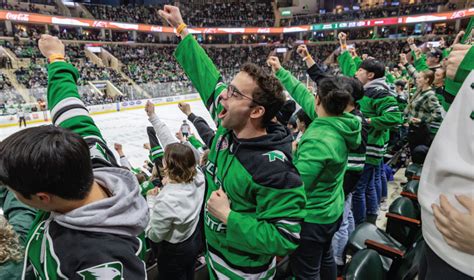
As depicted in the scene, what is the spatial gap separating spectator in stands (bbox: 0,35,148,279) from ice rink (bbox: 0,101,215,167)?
702 cm

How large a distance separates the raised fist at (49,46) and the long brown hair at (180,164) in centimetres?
83

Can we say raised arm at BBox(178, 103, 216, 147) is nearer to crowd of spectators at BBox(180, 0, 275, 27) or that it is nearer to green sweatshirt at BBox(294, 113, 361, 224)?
green sweatshirt at BBox(294, 113, 361, 224)

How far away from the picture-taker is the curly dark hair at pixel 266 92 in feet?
4.85

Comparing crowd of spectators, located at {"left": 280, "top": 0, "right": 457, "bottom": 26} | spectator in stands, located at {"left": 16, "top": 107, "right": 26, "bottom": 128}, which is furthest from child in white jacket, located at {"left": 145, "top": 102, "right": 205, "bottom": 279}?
crowd of spectators, located at {"left": 280, "top": 0, "right": 457, "bottom": 26}

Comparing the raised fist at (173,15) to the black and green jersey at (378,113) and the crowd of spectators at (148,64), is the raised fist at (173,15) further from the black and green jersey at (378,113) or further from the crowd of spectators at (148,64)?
the crowd of spectators at (148,64)

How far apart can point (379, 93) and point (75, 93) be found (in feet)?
9.55

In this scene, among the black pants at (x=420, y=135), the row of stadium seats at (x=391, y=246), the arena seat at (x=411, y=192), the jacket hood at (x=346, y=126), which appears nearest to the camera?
the row of stadium seats at (x=391, y=246)

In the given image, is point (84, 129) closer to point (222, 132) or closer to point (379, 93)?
point (222, 132)

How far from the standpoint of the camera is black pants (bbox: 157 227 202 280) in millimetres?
2082

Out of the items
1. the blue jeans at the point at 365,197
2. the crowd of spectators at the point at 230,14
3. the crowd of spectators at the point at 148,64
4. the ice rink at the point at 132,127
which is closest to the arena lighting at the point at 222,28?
the crowd of spectators at the point at 230,14

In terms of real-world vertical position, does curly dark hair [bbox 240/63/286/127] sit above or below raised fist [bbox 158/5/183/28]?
below

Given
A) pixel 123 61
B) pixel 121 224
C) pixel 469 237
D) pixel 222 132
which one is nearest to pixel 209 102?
pixel 222 132

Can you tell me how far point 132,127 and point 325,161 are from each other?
36.7ft

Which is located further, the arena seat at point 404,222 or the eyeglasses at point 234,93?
the arena seat at point 404,222
